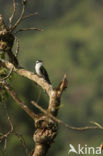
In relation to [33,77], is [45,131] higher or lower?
higher

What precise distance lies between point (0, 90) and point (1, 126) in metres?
80.8

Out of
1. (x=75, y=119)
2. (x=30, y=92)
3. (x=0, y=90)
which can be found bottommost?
(x=75, y=119)

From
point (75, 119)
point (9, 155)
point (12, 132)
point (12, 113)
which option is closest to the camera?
point (12, 132)

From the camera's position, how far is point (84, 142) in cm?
17550

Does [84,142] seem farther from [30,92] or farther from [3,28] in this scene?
[3,28]

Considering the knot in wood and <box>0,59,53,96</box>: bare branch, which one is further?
<box>0,59,53,96</box>: bare branch

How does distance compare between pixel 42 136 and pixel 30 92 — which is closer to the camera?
pixel 42 136

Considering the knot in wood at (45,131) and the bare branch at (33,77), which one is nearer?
the knot in wood at (45,131)

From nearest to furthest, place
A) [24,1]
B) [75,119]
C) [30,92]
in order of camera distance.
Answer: [24,1] < [30,92] < [75,119]

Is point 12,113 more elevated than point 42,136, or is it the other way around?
point 42,136

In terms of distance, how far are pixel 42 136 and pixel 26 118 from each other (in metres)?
92.3

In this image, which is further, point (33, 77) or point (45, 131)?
point (33, 77)

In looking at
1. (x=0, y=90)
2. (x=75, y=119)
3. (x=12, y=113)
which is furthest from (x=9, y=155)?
(x=75, y=119)

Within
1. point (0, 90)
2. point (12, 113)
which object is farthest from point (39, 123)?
point (12, 113)
